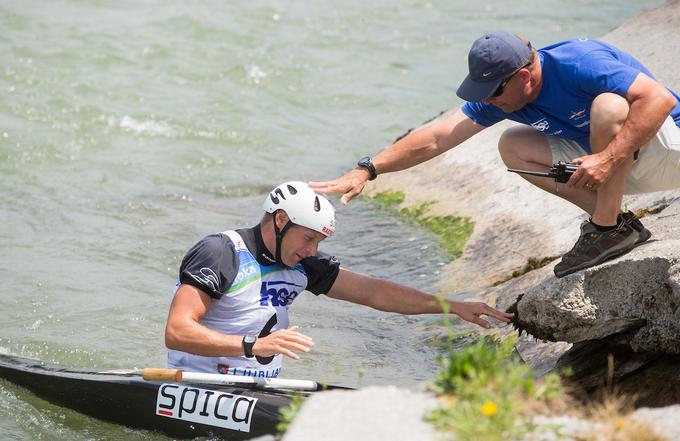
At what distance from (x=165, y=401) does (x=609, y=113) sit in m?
3.09

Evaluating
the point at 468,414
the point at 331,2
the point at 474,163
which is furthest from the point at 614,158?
the point at 331,2

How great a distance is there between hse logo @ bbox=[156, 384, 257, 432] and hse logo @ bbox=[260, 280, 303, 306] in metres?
0.65

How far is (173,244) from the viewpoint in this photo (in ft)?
36.5

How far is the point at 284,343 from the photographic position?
5727 millimetres

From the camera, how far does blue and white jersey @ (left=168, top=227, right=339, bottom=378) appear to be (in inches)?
244

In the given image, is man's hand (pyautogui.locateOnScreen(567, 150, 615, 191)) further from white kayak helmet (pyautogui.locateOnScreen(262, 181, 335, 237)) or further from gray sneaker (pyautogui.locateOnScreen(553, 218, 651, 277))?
white kayak helmet (pyautogui.locateOnScreen(262, 181, 335, 237))

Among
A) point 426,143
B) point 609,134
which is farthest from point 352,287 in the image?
point 609,134

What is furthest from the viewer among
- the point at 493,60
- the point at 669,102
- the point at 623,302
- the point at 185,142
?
the point at 185,142

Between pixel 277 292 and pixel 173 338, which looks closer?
pixel 173 338

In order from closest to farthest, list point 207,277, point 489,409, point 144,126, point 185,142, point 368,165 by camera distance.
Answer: point 489,409, point 207,277, point 368,165, point 185,142, point 144,126

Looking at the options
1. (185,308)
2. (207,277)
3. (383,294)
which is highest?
(207,277)

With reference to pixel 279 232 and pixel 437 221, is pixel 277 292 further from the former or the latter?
pixel 437 221

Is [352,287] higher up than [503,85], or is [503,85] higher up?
[503,85]

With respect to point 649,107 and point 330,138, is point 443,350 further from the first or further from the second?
point 330,138
